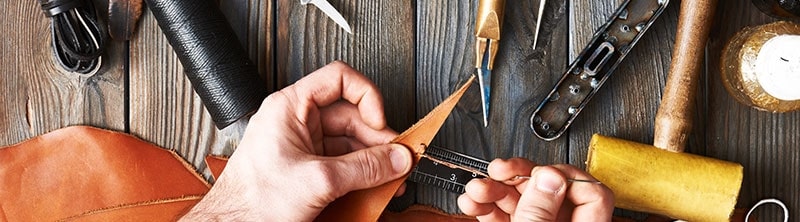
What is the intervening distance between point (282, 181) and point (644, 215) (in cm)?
54

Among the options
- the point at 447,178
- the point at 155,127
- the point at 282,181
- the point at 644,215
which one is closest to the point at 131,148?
the point at 155,127

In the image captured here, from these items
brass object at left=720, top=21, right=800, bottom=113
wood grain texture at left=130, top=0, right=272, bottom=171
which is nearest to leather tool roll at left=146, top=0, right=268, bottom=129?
wood grain texture at left=130, top=0, right=272, bottom=171

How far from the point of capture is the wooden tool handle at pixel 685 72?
1.12m

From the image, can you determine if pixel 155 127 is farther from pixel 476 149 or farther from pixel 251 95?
pixel 476 149

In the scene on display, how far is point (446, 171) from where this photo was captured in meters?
1.16

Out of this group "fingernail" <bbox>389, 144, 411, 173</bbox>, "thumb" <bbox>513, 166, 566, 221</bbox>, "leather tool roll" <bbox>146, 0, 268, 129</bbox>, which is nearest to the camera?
"thumb" <bbox>513, 166, 566, 221</bbox>

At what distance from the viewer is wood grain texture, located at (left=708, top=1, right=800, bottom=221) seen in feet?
4.03

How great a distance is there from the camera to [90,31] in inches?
46.2

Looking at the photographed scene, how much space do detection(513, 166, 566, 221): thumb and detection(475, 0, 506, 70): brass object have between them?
282 millimetres

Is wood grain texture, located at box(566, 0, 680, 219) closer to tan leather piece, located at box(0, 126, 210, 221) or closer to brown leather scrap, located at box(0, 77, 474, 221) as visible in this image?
brown leather scrap, located at box(0, 77, 474, 221)

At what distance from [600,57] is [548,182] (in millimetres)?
313

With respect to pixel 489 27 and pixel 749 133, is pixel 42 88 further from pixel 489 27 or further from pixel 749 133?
pixel 749 133

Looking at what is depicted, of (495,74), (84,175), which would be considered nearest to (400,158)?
(495,74)

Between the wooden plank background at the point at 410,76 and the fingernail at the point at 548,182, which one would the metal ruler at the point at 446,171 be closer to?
the wooden plank background at the point at 410,76
